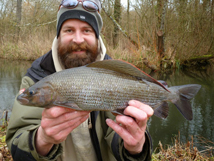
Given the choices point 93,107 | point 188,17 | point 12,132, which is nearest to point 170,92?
point 93,107

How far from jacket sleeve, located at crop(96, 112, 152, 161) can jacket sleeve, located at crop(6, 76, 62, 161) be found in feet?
1.87

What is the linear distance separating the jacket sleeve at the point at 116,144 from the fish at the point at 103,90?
1.36 feet

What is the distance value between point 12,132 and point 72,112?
919mm

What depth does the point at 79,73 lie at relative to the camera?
4.89 ft

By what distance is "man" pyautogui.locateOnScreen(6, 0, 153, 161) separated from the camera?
145cm

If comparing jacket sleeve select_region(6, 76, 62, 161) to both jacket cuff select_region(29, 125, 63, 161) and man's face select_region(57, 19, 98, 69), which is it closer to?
jacket cuff select_region(29, 125, 63, 161)

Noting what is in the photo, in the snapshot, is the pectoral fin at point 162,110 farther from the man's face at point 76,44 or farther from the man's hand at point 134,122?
the man's face at point 76,44

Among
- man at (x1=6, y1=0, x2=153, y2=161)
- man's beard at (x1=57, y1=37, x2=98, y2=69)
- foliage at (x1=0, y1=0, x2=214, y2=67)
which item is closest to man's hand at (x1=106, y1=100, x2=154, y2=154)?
man at (x1=6, y1=0, x2=153, y2=161)

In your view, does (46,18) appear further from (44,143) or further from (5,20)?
(44,143)

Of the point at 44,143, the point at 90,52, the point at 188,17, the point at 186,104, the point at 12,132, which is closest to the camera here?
the point at 44,143

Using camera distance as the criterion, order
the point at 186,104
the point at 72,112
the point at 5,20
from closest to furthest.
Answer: the point at 72,112
the point at 186,104
the point at 5,20

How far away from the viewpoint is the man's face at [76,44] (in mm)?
2307

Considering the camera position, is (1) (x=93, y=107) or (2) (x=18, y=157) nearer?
(1) (x=93, y=107)

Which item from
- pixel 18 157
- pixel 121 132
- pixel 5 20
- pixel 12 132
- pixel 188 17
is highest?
pixel 5 20
